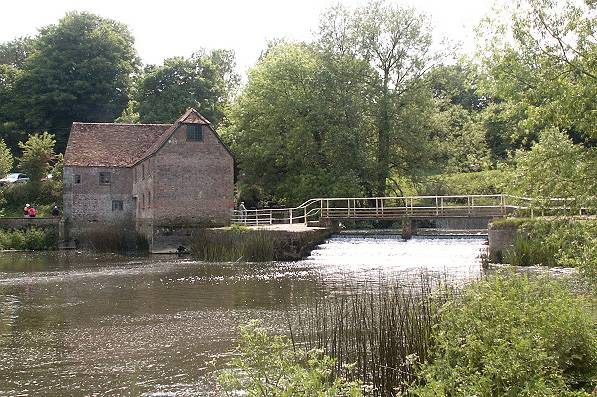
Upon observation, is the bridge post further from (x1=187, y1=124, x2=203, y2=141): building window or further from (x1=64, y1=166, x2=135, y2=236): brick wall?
(x1=64, y1=166, x2=135, y2=236): brick wall

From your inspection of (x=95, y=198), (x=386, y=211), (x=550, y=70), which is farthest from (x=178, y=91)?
(x=550, y=70)

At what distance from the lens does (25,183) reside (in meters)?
56.0

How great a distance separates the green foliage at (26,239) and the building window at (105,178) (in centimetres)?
537

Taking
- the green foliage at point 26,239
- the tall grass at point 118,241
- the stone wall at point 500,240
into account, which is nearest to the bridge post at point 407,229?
the stone wall at point 500,240

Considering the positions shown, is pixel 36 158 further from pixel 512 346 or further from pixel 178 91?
pixel 512 346

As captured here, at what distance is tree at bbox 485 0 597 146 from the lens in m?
11.9

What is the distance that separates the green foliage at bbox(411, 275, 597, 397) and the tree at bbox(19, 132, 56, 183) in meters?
48.7

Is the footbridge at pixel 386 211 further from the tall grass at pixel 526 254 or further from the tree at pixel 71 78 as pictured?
the tree at pixel 71 78

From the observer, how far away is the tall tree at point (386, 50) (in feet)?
151

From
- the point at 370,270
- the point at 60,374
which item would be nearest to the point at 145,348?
the point at 60,374

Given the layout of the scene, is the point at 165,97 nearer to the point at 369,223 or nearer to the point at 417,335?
the point at 369,223

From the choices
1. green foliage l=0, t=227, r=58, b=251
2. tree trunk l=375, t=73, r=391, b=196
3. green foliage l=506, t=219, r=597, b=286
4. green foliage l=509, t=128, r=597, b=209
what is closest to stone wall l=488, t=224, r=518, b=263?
green foliage l=506, t=219, r=597, b=286

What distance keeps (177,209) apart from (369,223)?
13314mm

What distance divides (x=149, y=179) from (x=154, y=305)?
23040 millimetres
